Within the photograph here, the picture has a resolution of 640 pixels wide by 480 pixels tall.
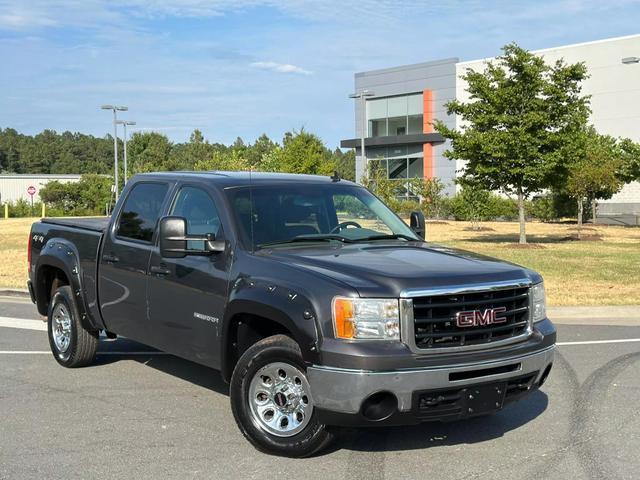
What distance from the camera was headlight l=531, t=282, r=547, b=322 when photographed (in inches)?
207

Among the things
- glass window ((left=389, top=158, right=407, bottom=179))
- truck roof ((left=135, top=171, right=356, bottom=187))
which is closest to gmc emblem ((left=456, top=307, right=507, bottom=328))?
truck roof ((left=135, top=171, right=356, bottom=187))

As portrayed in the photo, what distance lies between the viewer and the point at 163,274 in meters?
6.09

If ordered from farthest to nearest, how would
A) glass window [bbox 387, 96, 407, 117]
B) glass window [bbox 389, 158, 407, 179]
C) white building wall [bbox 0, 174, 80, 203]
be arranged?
white building wall [bbox 0, 174, 80, 203], glass window [bbox 389, 158, 407, 179], glass window [bbox 387, 96, 407, 117]

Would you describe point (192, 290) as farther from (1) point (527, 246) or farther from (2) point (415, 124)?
(2) point (415, 124)

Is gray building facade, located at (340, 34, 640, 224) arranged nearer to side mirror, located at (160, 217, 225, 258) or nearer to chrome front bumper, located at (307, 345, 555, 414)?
side mirror, located at (160, 217, 225, 258)

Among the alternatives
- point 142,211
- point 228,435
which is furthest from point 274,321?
point 142,211

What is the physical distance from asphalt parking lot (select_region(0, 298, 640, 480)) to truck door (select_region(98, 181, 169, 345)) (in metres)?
0.62

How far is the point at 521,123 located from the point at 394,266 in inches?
820

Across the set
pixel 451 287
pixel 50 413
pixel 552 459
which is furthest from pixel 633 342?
pixel 50 413

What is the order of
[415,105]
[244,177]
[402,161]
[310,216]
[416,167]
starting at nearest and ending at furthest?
[310,216]
[244,177]
[415,105]
[416,167]
[402,161]

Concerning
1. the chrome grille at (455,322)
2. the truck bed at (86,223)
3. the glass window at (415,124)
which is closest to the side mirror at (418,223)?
the chrome grille at (455,322)

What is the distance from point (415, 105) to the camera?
66125 millimetres

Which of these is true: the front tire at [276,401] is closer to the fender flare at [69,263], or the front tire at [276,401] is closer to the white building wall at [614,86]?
the fender flare at [69,263]

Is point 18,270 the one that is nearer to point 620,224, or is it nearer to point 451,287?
point 451,287
